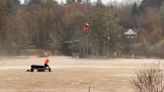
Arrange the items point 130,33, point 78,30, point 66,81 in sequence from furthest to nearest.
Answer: point 130,33 < point 78,30 < point 66,81

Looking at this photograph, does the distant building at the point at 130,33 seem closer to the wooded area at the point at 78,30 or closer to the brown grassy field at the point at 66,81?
the wooded area at the point at 78,30

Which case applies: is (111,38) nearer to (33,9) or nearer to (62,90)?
(33,9)

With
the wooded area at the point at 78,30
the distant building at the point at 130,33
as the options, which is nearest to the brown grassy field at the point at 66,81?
the wooded area at the point at 78,30

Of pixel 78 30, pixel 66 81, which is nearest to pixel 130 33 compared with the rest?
pixel 78 30

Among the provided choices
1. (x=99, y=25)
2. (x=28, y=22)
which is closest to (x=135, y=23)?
(x=28, y=22)

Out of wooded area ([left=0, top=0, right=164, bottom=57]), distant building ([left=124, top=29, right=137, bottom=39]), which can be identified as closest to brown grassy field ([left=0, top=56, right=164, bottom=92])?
wooded area ([left=0, top=0, right=164, bottom=57])

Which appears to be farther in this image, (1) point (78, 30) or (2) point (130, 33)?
(2) point (130, 33)

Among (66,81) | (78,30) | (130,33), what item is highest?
(130,33)

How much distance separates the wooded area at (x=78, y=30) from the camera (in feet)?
346

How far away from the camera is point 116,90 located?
23953 millimetres

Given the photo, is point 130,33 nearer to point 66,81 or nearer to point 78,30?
point 78,30

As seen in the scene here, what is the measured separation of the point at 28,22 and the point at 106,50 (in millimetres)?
31757

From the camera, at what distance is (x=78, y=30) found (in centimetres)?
11869

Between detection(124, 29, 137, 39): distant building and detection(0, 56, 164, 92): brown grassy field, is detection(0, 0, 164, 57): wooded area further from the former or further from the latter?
detection(0, 56, 164, 92): brown grassy field
